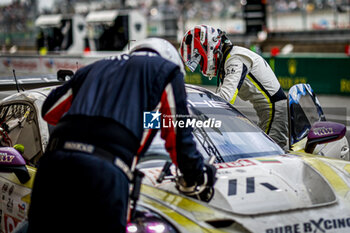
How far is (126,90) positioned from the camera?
274cm

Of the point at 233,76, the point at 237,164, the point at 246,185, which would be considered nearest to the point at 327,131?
the point at 237,164

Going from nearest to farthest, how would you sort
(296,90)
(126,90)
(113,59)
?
(126,90), (113,59), (296,90)

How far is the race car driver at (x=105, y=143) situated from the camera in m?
2.58

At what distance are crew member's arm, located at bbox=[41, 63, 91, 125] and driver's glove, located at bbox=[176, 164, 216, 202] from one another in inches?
28.1

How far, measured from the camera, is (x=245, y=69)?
17.2 ft

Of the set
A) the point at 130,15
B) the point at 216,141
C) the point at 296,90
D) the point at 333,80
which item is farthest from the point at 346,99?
the point at 130,15

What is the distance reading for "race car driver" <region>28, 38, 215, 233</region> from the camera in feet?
8.45

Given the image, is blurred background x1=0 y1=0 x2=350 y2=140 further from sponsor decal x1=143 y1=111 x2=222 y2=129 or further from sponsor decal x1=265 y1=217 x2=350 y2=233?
sponsor decal x1=143 y1=111 x2=222 y2=129

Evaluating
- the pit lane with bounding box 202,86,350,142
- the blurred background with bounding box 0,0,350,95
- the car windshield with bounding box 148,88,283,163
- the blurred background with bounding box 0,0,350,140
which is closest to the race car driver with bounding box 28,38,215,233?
the car windshield with bounding box 148,88,283,163

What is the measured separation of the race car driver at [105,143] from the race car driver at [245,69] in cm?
244

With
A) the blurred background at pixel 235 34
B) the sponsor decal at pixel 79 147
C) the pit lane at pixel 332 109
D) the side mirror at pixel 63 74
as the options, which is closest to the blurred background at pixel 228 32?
the blurred background at pixel 235 34

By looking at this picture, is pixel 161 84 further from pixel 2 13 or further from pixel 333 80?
pixel 2 13

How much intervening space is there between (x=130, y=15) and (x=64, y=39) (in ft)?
15.0

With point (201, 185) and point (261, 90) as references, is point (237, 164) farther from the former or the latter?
point (261, 90)
